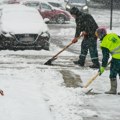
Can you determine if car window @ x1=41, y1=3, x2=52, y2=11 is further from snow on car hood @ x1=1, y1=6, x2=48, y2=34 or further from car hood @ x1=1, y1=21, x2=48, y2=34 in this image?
car hood @ x1=1, y1=21, x2=48, y2=34

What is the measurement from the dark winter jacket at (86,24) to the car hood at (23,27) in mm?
3114

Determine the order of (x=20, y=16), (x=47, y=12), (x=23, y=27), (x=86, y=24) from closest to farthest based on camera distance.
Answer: (x=86, y=24) → (x=23, y=27) → (x=20, y=16) → (x=47, y=12)

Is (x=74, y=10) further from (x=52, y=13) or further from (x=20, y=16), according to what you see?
(x=52, y=13)

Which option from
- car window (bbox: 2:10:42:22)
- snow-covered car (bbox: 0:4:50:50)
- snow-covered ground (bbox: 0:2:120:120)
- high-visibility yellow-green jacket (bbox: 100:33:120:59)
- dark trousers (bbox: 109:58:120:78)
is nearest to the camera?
snow-covered ground (bbox: 0:2:120:120)

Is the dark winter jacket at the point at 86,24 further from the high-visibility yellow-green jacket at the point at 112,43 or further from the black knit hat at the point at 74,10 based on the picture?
the high-visibility yellow-green jacket at the point at 112,43

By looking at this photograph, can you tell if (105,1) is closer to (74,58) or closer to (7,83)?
(74,58)

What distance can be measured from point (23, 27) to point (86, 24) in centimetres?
378

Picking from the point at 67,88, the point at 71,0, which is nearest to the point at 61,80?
the point at 67,88

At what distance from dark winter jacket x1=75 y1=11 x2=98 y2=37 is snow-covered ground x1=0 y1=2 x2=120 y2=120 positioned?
1130 mm

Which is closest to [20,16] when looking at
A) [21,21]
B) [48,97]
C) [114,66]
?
[21,21]

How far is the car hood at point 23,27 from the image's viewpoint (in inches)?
642

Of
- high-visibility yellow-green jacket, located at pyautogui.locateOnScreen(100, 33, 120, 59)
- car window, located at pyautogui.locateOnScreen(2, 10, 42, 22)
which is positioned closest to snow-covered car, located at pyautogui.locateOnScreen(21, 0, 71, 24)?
car window, located at pyautogui.locateOnScreen(2, 10, 42, 22)

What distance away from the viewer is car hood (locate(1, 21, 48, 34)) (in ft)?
53.5

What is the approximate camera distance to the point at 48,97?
32.4 feet
